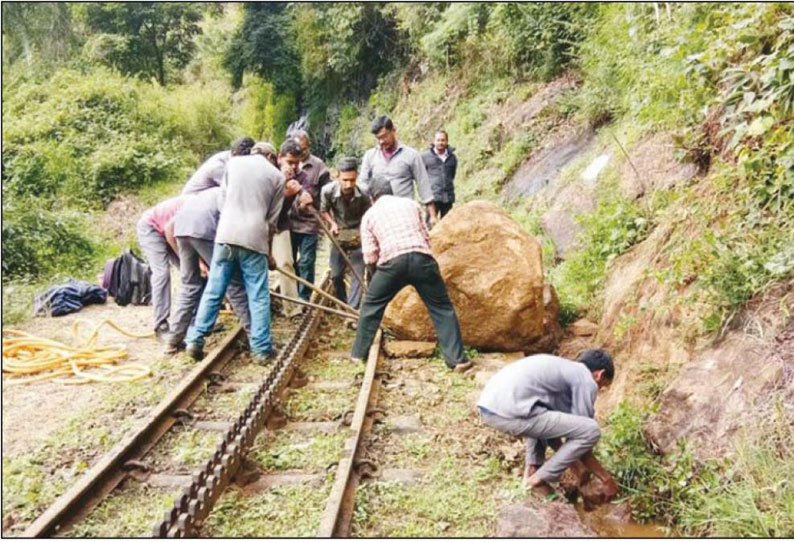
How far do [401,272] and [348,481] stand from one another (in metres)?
2.29

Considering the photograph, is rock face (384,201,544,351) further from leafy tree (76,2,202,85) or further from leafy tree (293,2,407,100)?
leafy tree (76,2,202,85)

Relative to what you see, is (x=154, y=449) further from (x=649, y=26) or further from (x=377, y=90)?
(x=377, y=90)

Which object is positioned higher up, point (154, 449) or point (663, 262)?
point (663, 262)

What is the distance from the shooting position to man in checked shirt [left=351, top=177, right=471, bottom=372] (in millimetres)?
5918

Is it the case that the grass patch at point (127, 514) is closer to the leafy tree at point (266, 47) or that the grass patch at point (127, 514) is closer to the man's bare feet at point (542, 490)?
the man's bare feet at point (542, 490)

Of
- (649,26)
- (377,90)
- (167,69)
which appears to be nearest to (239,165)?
(649,26)

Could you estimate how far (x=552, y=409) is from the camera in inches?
162

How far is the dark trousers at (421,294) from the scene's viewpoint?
5.91 metres

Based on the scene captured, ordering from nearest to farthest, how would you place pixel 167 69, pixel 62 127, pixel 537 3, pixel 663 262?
1. pixel 663 262
2. pixel 537 3
3. pixel 62 127
4. pixel 167 69

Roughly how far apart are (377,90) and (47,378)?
21.1 metres

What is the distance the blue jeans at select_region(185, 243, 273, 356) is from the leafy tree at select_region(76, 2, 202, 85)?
22.2 meters

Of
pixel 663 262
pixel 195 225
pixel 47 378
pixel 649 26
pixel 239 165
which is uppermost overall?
pixel 649 26

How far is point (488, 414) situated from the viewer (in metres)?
4.18

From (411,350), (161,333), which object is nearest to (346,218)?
(411,350)
